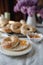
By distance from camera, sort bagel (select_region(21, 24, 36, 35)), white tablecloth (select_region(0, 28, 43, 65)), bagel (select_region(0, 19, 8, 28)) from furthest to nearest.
Answer: bagel (select_region(0, 19, 8, 28)) < bagel (select_region(21, 24, 36, 35)) < white tablecloth (select_region(0, 28, 43, 65))

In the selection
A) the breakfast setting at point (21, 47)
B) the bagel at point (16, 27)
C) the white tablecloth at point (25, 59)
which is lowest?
the white tablecloth at point (25, 59)

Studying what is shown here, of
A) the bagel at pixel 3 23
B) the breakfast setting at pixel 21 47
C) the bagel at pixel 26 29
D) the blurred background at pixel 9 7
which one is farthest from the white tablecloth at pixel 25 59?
the blurred background at pixel 9 7

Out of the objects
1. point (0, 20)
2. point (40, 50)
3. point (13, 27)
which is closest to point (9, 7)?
point (0, 20)

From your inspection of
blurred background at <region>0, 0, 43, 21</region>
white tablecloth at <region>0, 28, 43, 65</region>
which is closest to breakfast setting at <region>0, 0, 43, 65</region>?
white tablecloth at <region>0, 28, 43, 65</region>

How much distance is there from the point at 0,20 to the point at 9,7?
0.87 metres

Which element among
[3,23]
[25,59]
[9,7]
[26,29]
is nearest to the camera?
[25,59]

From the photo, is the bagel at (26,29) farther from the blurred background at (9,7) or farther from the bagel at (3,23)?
the blurred background at (9,7)

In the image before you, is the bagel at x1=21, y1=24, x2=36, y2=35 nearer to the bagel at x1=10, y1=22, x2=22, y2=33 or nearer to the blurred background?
the bagel at x1=10, y1=22, x2=22, y2=33

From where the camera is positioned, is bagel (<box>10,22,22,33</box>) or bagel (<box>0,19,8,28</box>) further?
bagel (<box>0,19,8,28</box>)

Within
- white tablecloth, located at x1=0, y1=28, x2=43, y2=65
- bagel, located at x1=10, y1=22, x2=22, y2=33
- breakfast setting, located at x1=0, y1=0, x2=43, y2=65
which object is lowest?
white tablecloth, located at x1=0, y1=28, x2=43, y2=65

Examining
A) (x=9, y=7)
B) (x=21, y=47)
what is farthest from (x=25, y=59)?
(x=9, y=7)

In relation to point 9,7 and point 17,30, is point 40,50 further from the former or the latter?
point 9,7

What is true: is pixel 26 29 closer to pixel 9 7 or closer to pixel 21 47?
pixel 21 47

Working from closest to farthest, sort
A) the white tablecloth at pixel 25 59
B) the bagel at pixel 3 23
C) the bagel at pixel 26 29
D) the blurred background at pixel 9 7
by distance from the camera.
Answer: the white tablecloth at pixel 25 59 < the bagel at pixel 26 29 < the bagel at pixel 3 23 < the blurred background at pixel 9 7
